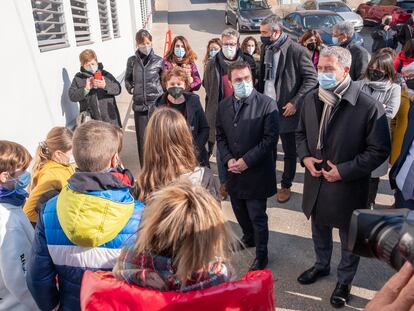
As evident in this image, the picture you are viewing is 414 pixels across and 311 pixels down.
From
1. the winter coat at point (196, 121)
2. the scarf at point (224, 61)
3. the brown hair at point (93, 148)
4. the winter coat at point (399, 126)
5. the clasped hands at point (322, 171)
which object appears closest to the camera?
the brown hair at point (93, 148)

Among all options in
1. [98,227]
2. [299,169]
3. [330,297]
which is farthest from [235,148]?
[299,169]

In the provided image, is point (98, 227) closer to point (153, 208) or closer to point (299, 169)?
point (153, 208)

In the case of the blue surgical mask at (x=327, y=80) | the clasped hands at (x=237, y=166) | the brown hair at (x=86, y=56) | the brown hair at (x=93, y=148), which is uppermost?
the blue surgical mask at (x=327, y=80)

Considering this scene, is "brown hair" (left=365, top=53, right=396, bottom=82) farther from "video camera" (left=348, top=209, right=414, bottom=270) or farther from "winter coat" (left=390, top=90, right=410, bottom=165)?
"video camera" (left=348, top=209, right=414, bottom=270)

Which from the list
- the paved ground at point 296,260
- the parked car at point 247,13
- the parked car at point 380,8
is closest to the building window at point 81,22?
the paved ground at point 296,260

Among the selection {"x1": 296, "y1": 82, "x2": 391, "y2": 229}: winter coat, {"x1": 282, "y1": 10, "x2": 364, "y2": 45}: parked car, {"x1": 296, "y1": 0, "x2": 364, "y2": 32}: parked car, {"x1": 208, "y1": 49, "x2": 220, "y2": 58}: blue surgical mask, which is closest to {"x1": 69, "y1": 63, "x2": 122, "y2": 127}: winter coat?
{"x1": 208, "y1": 49, "x2": 220, "y2": 58}: blue surgical mask

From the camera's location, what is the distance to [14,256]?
1922mm

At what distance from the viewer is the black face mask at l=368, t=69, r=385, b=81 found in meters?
3.69

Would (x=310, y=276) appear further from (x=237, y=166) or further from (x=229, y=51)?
(x=229, y=51)

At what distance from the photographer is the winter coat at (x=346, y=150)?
2615mm

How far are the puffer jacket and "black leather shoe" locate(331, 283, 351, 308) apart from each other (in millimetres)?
1896

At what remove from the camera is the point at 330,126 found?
8.88 feet

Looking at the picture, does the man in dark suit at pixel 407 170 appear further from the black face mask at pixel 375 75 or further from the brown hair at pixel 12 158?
the brown hair at pixel 12 158

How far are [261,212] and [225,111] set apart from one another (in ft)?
3.03
